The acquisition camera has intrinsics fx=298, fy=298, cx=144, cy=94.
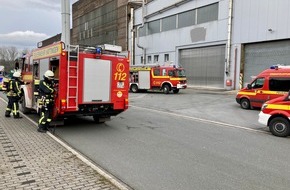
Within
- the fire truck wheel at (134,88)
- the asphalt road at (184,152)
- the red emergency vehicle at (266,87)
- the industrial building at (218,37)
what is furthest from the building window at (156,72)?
the asphalt road at (184,152)

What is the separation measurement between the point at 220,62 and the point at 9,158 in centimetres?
2608

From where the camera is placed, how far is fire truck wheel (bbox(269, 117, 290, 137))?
28.1 ft

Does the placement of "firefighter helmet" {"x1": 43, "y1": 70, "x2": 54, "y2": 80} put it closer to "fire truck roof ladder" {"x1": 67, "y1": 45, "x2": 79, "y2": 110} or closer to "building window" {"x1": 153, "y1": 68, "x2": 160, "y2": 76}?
"fire truck roof ladder" {"x1": 67, "y1": 45, "x2": 79, "y2": 110}

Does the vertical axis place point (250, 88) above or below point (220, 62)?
below

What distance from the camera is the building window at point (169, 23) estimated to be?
35.2 m

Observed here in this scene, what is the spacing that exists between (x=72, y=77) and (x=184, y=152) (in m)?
3.80

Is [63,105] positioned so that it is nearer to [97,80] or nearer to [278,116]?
[97,80]

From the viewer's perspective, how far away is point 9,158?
5.85 metres

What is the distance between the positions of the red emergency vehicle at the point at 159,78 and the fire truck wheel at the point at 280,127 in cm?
1703

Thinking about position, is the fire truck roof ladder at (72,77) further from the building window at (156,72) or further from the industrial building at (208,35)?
the industrial building at (208,35)

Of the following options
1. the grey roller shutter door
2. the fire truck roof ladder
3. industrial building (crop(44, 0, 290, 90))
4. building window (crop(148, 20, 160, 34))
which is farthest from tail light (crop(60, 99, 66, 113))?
building window (crop(148, 20, 160, 34))

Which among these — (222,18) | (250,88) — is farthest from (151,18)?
(250,88)

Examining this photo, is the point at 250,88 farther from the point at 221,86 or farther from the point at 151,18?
the point at 151,18

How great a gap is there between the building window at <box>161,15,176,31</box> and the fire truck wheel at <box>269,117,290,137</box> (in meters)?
27.7
